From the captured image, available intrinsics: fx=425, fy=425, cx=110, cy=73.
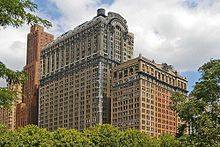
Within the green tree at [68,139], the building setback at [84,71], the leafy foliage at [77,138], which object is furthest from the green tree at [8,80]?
the building setback at [84,71]

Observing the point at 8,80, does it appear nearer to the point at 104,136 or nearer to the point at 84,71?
the point at 104,136

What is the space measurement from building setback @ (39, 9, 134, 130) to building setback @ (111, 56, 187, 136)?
18.7ft

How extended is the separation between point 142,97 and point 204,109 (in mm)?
124044

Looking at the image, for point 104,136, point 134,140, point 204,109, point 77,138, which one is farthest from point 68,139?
point 204,109

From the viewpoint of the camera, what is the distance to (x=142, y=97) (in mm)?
152875

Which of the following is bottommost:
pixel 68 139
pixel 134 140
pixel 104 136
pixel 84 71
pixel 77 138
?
pixel 134 140

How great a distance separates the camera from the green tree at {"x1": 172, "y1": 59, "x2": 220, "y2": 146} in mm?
27625

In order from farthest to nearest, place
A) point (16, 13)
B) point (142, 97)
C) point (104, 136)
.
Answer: point (142, 97)
point (104, 136)
point (16, 13)

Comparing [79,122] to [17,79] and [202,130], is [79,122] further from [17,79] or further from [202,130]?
[17,79]

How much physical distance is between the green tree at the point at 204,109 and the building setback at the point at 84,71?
131079 millimetres

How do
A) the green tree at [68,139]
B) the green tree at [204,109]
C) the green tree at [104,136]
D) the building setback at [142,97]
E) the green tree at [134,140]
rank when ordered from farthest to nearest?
the building setback at [142,97] < the green tree at [134,140] < the green tree at [104,136] < the green tree at [68,139] < the green tree at [204,109]

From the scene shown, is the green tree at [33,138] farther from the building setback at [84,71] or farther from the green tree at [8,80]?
the building setback at [84,71]

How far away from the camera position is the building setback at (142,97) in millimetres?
152250

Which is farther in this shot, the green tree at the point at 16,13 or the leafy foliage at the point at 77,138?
the leafy foliage at the point at 77,138
